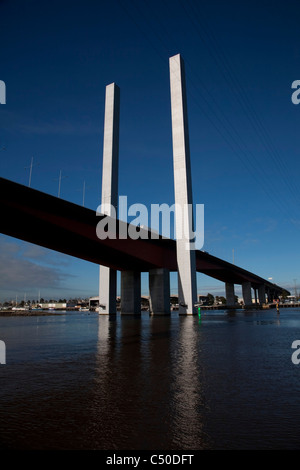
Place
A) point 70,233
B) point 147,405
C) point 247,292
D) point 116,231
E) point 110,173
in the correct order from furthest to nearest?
point 247,292
point 110,173
point 116,231
point 70,233
point 147,405

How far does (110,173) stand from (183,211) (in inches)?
711

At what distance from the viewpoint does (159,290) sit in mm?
58375

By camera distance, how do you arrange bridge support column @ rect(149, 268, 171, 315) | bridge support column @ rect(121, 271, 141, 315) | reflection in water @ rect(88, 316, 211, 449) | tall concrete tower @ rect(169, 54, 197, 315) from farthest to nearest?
1. bridge support column @ rect(121, 271, 141, 315)
2. bridge support column @ rect(149, 268, 171, 315)
3. tall concrete tower @ rect(169, 54, 197, 315)
4. reflection in water @ rect(88, 316, 211, 449)

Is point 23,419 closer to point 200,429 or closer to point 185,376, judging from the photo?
point 200,429

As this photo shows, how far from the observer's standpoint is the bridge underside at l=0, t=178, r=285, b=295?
3588 centimetres

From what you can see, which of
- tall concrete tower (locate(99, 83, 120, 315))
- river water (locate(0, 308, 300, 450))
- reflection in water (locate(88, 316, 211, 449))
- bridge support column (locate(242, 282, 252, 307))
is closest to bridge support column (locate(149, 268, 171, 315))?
tall concrete tower (locate(99, 83, 120, 315))

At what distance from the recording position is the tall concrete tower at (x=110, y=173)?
200ft

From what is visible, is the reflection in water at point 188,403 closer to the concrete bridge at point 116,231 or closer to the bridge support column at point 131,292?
the concrete bridge at point 116,231

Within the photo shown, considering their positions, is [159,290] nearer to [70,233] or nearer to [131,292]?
[131,292]

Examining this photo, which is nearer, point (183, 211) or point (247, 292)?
point (183, 211)

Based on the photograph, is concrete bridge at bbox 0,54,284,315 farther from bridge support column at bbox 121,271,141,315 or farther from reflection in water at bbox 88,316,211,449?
reflection in water at bbox 88,316,211,449

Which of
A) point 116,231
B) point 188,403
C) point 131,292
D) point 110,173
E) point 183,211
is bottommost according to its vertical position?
point 188,403

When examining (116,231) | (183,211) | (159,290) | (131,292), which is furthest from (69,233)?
(131,292)

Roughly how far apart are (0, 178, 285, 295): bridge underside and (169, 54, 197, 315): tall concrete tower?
458 cm
